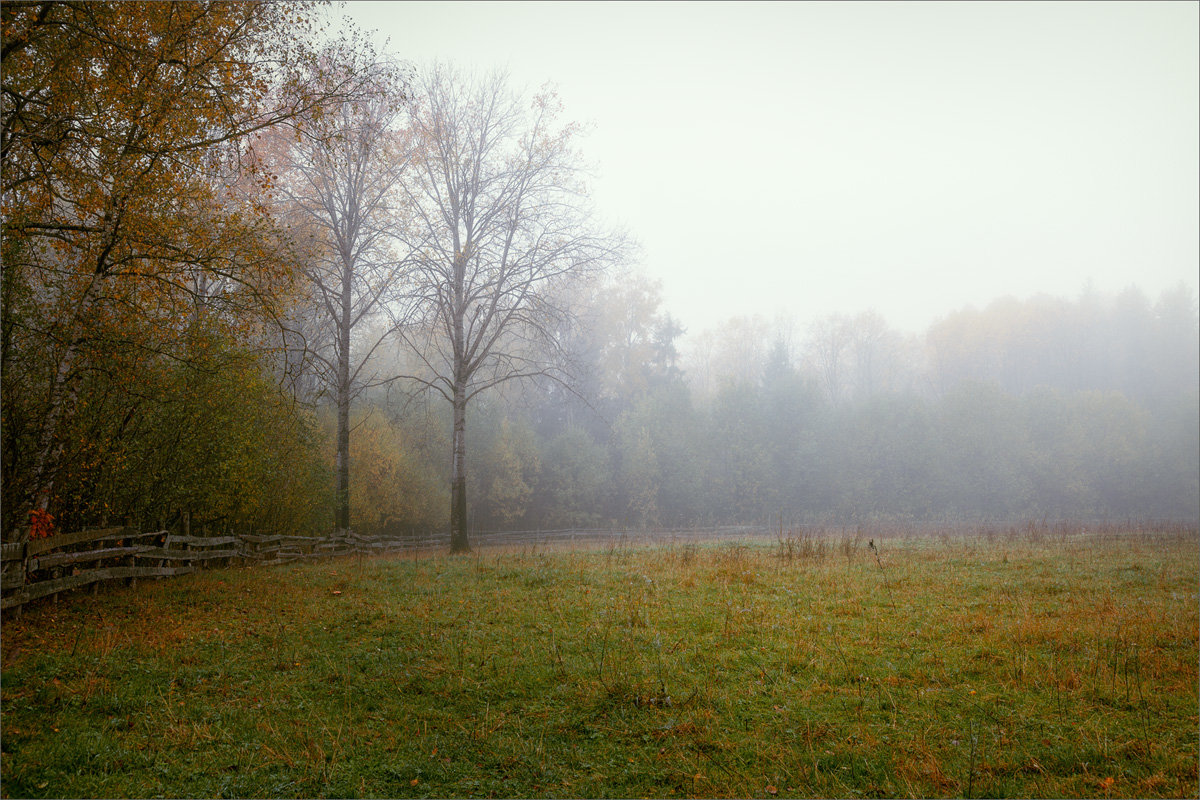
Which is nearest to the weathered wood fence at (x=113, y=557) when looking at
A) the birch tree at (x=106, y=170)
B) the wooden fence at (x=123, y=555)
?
the wooden fence at (x=123, y=555)

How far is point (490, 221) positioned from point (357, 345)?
849 inches

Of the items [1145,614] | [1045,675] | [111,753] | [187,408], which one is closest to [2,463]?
[187,408]

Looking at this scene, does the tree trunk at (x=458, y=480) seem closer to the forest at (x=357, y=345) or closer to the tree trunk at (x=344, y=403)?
the forest at (x=357, y=345)

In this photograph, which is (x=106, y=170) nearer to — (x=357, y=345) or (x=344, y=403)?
(x=344, y=403)

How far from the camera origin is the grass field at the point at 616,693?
4.36 metres

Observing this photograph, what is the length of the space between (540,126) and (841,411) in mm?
41553

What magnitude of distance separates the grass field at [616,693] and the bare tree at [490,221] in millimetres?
11130

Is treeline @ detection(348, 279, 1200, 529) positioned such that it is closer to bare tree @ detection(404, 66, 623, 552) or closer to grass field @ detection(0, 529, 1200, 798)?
bare tree @ detection(404, 66, 623, 552)

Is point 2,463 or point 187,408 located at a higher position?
point 187,408

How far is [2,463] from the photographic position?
355 inches

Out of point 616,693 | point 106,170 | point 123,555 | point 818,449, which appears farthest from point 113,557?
point 818,449

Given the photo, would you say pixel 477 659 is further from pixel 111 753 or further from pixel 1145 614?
pixel 1145 614

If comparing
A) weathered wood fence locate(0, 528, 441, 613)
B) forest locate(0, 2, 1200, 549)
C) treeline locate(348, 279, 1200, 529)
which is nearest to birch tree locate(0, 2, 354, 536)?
forest locate(0, 2, 1200, 549)

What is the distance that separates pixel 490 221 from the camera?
802 inches
